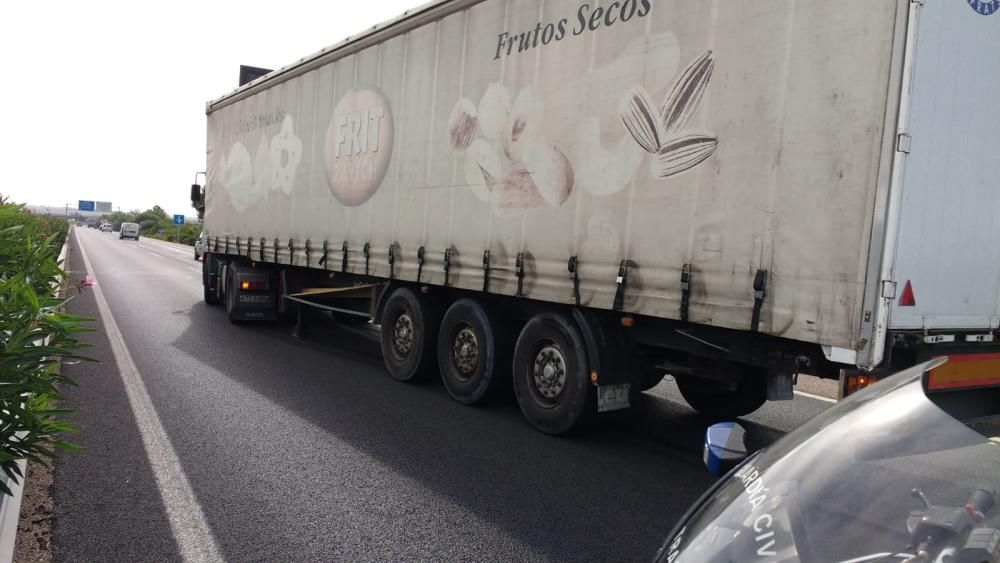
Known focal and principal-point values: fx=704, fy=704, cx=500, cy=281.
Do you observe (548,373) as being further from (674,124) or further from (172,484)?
(172,484)

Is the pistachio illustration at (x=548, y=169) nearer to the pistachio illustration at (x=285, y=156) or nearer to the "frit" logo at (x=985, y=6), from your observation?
the "frit" logo at (x=985, y=6)

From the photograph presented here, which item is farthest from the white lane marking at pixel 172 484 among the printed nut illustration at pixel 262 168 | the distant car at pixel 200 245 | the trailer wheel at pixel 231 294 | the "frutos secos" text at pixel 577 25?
the distant car at pixel 200 245

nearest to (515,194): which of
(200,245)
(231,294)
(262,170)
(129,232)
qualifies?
(262,170)

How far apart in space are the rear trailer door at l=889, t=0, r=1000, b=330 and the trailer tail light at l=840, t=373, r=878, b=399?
0.33 m

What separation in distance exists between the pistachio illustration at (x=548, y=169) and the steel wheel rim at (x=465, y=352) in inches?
67.1

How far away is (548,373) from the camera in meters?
5.95

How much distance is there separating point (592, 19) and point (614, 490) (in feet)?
11.7

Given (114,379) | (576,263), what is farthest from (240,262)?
(576,263)

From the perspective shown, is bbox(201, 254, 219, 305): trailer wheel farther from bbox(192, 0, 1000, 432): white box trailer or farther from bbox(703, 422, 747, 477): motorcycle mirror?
bbox(703, 422, 747, 477): motorcycle mirror

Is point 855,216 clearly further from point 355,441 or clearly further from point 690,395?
point 355,441

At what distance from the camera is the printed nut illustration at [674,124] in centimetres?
470

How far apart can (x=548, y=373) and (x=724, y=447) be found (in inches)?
149

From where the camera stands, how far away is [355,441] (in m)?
5.61

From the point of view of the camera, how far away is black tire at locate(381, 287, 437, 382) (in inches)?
300
